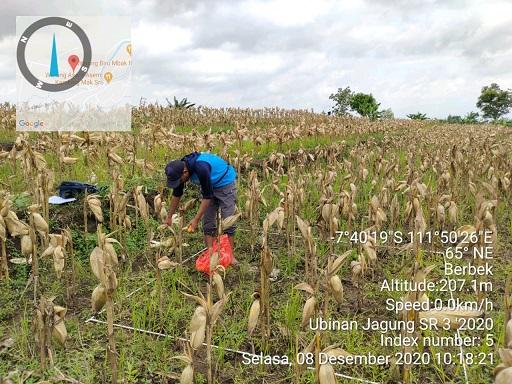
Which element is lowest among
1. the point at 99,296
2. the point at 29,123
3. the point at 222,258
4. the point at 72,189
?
the point at 222,258

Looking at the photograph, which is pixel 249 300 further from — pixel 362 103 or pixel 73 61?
pixel 362 103

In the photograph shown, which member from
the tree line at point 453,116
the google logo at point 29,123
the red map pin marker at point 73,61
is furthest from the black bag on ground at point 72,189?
the tree line at point 453,116

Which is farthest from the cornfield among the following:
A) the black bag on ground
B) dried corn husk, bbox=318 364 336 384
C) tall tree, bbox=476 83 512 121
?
tall tree, bbox=476 83 512 121

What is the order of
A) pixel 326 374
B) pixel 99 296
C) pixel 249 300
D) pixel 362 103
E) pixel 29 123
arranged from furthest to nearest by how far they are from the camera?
pixel 362 103 → pixel 29 123 → pixel 249 300 → pixel 99 296 → pixel 326 374

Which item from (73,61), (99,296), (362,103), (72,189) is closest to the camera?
(99,296)

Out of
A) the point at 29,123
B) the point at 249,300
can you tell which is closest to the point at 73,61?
the point at 29,123

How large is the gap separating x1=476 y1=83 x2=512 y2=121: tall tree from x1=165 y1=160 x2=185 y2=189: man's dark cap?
54.2m

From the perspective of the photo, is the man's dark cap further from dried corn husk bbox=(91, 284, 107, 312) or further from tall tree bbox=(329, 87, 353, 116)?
tall tree bbox=(329, 87, 353, 116)

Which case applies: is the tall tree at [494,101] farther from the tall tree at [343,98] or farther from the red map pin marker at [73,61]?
the red map pin marker at [73,61]

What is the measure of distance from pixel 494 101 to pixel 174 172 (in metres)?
55.5

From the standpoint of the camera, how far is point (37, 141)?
20.9 ft

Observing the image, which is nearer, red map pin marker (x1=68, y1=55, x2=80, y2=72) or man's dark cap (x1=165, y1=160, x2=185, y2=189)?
man's dark cap (x1=165, y1=160, x2=185, y2=189)

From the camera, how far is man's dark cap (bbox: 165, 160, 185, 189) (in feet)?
11.8

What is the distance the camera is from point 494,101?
50.8 m
